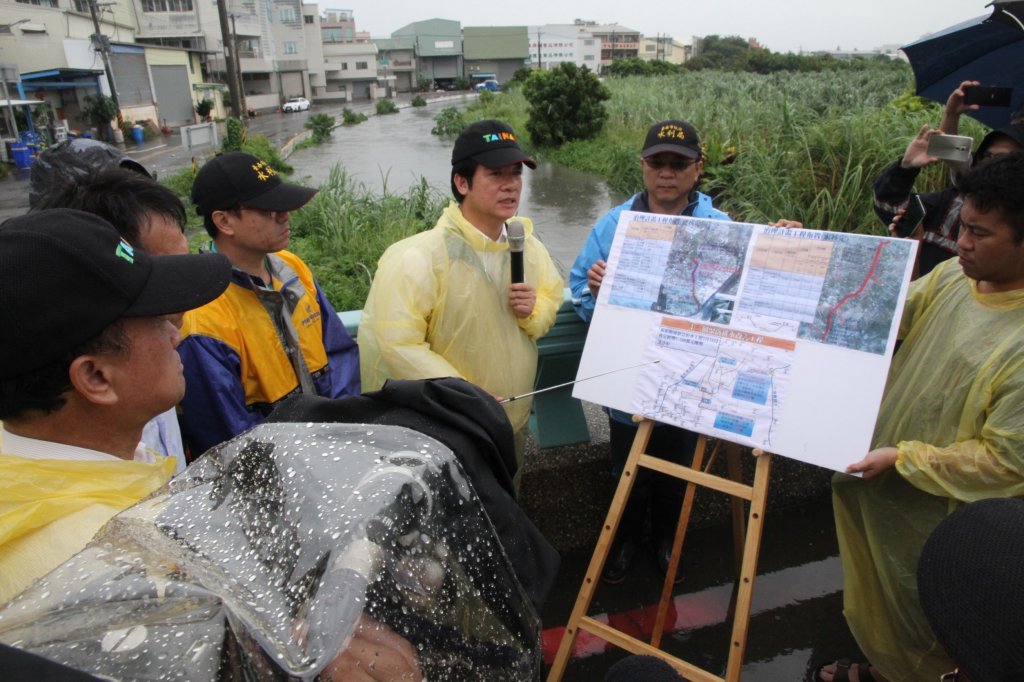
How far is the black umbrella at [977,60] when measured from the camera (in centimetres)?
305

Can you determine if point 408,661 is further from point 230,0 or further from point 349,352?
point 230,0

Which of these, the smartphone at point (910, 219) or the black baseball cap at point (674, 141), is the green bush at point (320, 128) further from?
the smartphone at point (910, 219)

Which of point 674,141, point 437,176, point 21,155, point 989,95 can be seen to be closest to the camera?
point 674,141

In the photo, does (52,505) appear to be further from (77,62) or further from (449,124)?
(77,62)

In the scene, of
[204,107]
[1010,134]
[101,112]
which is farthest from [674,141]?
[204,107]

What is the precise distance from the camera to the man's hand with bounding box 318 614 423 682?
2.37 feet

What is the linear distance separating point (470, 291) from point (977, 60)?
3090mm

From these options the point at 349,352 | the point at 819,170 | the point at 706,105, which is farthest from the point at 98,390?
the point at 706,105

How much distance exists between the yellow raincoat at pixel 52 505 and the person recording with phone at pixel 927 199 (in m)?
3.05

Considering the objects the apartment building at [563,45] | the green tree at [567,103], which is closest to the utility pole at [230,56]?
the green tree at [567,103]

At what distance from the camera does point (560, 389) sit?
300 cm

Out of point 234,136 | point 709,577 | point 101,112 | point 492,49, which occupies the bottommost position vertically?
point 709,577

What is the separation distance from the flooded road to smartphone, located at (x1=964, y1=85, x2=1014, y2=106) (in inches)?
180

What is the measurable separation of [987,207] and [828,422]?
75cm
